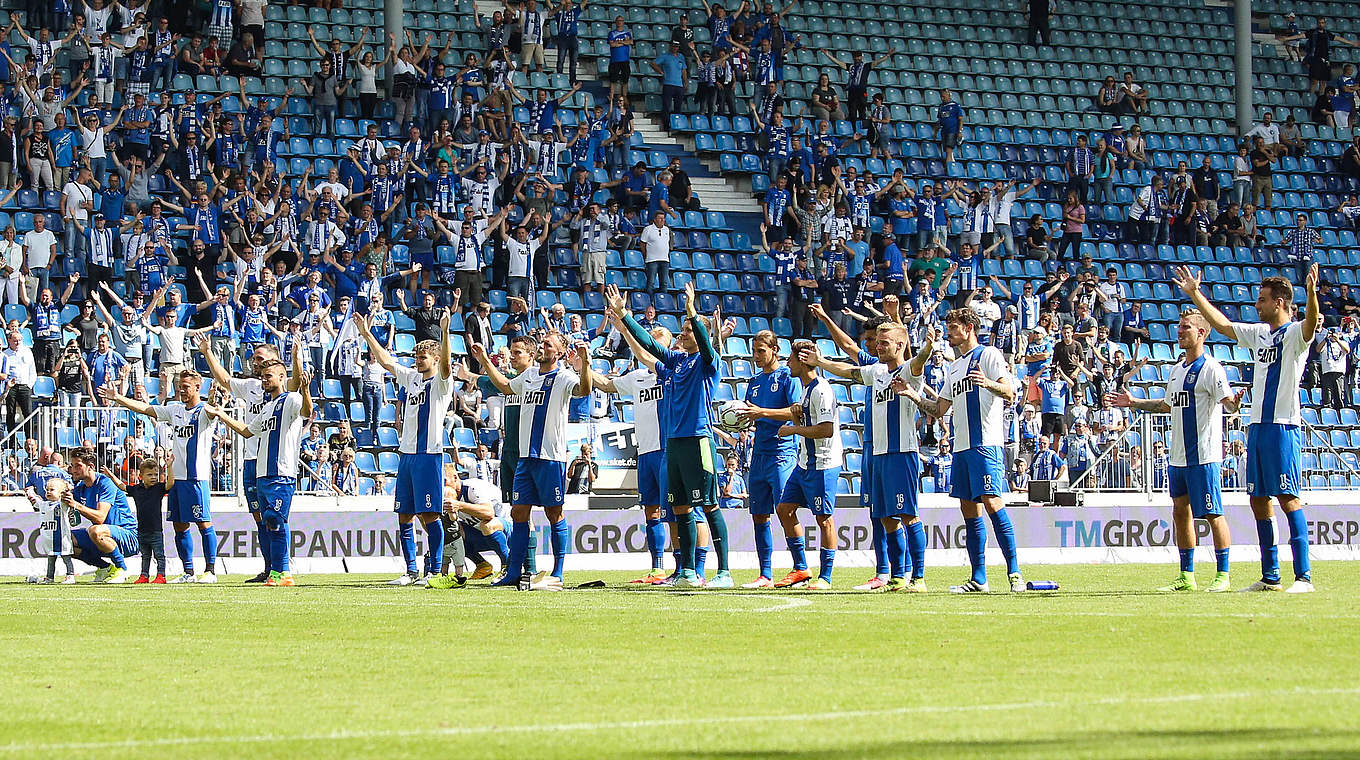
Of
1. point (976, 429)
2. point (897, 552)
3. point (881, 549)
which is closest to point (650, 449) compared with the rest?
point (881, 549)

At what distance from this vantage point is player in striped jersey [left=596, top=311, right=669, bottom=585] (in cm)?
1706

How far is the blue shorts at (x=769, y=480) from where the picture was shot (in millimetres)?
16500

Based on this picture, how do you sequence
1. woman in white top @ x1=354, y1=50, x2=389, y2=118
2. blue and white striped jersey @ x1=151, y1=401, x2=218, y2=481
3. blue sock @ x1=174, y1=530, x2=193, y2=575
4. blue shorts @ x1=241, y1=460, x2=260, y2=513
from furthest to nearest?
woman in white top @ x1=354, y1=50, x2=389, y2=118 < blue sock @ x1=174, y1=530, x2=193, y2=575 < blue and white striped jersey @ x1=151, y1=401, x2=218, y2=481 < blue shorts @ x1=241, y1=460, x2=260, y2=513

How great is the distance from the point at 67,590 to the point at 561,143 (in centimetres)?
1579

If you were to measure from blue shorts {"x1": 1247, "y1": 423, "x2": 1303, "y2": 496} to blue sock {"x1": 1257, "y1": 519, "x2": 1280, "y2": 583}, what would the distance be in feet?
1.27

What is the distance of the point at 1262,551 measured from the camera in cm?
1457

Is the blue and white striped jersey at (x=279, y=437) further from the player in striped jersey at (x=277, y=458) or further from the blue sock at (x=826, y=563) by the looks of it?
the blue sock at (x=826, y=563)

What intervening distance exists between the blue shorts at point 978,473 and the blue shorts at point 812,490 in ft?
5.19

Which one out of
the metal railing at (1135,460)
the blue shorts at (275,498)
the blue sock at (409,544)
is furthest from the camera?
the metal railing at (1135,460)

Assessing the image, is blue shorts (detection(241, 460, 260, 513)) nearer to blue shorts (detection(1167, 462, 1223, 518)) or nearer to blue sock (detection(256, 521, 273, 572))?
blue sock (detection(256, 521, 273, 572))

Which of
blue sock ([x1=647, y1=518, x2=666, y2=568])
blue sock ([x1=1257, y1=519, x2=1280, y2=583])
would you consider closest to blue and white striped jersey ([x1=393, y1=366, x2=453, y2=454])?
blue sock ([x1=647, y1=518, x2=666, y2=568])

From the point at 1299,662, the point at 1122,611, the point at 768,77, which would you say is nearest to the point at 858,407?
the point at 768,77

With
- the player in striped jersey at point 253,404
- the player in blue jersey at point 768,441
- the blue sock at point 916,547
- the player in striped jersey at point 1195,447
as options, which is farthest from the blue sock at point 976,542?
the player in striped jersey at point 253,404

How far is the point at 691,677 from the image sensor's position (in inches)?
347
